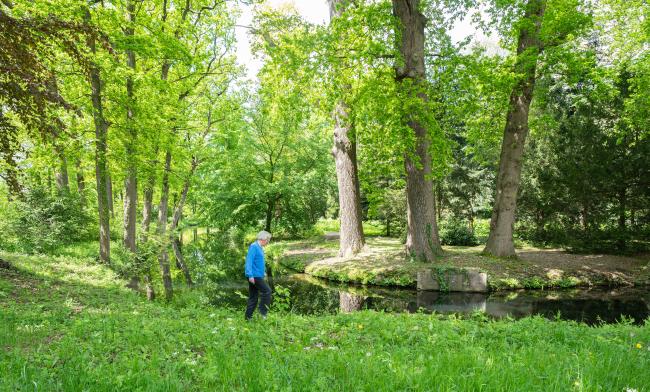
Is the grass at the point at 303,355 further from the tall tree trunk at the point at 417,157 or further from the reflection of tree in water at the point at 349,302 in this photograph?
the tall tree trunk at the point at 417,157

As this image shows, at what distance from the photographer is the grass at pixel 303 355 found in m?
2.98

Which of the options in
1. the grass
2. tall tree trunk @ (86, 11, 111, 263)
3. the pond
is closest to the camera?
the grass

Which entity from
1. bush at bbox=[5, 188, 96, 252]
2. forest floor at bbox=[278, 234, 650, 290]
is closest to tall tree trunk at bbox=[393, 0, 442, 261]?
forest floor at bbox=[278, 234, 650, 290]

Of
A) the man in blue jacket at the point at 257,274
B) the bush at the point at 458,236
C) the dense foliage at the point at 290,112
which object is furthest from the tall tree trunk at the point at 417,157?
the man in blue jacket at the point at 257,274

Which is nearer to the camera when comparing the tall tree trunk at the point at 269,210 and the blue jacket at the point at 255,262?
the blue jacket at the point at 255,262

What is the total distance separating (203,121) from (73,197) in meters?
7.15

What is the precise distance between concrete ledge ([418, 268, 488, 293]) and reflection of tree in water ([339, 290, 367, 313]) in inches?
96.0

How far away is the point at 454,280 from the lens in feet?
46.0

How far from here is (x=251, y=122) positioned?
27.0 m

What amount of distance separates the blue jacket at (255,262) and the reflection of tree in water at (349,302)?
14.5ft

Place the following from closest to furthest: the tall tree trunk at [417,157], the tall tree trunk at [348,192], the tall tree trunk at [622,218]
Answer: the tall tree trunk at [417,157], the tall tree trunk at [348,192], the tall tree trunk at [622,218]

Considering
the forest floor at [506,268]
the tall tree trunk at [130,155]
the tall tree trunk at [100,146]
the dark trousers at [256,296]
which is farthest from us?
the forest floor at [506,268]

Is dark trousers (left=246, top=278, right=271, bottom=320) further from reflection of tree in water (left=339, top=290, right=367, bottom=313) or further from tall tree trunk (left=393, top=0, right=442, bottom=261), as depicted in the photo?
tall tree trunk (left=393, top=0, right=442, bottom=261)

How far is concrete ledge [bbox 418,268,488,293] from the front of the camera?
13.8m
